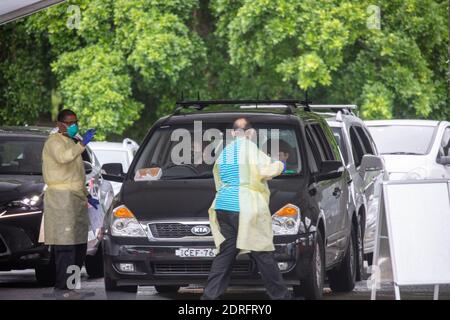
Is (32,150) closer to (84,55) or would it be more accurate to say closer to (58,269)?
(58,269)

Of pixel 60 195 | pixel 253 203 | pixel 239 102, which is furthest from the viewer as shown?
pixel 239 102

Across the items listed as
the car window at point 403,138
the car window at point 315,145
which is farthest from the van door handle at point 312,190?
the car window at point 403,138

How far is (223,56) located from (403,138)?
16111mm

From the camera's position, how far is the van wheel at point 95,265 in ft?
56.4

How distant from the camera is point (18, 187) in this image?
15.6 metres

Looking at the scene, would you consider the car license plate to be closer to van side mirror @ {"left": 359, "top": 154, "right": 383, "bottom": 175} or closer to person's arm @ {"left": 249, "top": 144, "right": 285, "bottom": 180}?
person's arm @ {"left": 249, "top": 144, "right": 285, "bottom": 180}

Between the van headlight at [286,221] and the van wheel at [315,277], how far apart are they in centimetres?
33

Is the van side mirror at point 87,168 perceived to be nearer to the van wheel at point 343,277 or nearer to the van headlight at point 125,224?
the van wheel at point 343,277

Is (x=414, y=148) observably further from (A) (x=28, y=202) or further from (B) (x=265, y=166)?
Result: (B) (x=265, y=166)

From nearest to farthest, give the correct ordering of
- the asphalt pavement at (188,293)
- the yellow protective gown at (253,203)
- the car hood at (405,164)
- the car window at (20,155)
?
the yellow protective gown at (253,203), the asphalt pavement at (188,293), the car window at (20,155), the car hood at (405,164)

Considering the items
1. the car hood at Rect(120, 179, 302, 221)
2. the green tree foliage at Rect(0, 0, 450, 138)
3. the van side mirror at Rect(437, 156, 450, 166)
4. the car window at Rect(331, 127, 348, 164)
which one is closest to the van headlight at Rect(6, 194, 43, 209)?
the car hood at Rect(120, 179, 302, 221)

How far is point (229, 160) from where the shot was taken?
12.6m

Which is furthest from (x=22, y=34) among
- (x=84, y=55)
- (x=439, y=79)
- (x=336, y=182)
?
(x=336, y=182)

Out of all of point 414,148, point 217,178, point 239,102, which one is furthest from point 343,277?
point 414,148
